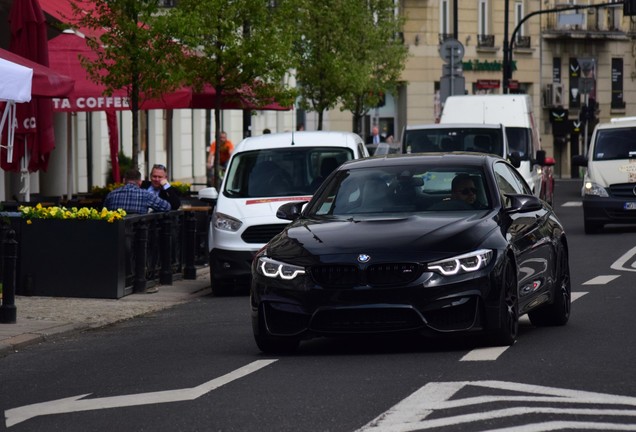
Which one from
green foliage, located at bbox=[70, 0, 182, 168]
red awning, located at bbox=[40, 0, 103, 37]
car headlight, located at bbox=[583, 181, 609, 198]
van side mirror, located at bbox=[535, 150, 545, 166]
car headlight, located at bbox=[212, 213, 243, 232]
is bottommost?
car headlight, located at bbox=[583, 181, 609, 198]

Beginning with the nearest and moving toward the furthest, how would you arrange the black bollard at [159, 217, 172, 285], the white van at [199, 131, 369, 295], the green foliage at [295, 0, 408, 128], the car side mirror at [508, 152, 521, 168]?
the white van at [199, 131, 369, 295]
the black bollard at [159, 217, 172, 285]
the car side mirror at [508, 152, 521, 168]
the green foliage at [295, 0, 408, 128]

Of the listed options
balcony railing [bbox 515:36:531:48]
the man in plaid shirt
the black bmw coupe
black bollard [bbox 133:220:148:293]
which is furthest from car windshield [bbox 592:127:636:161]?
balcony railing [bbox 515:36:531:48]

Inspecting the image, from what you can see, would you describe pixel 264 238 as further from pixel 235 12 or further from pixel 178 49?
pixel 235 12

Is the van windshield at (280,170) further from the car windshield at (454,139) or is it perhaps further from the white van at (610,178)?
the white van at (610,178)

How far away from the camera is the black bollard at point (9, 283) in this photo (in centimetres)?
1512

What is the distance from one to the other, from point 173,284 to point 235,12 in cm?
969

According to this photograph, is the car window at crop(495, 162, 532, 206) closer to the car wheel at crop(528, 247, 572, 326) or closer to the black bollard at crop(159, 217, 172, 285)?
the car wheel at crop(528, 247, 572, 326)

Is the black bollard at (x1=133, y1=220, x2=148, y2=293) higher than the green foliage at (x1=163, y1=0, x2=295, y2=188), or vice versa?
the green foliage at (x1=163, y1=0, x2=295, y2=188)

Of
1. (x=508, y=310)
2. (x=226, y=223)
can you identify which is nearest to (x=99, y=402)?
(x=508, y=310)

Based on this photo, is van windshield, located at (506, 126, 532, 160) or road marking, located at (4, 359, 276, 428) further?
van windshield, located at (506, 126, 532, 160)

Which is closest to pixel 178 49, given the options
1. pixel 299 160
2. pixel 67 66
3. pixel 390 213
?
pixel 67 66

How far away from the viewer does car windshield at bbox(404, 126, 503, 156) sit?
96.8 feet

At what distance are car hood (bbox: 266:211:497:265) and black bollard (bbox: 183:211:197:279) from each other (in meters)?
8.97

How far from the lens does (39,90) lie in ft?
55.7
